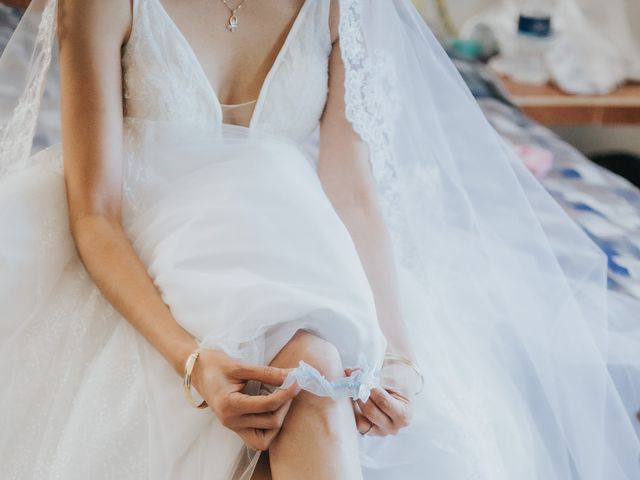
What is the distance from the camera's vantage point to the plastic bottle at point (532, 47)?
9.41 feet

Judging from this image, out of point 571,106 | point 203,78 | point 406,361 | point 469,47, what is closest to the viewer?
point 406,361

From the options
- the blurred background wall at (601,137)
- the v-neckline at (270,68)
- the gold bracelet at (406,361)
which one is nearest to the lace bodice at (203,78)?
the v-neckline at (270,68)

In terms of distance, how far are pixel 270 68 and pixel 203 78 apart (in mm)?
119


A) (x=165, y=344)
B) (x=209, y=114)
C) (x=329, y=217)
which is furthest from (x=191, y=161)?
(x=165, y=344)

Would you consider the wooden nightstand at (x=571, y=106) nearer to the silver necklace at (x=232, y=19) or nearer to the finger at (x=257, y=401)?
the silver necklace at (x=232, y=19)

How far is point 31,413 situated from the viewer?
0.92 metres

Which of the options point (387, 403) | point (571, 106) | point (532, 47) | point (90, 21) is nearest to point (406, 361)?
point (387, 403)

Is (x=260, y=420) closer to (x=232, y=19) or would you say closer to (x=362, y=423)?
(x=362, y=423)

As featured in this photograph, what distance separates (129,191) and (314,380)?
42 cm

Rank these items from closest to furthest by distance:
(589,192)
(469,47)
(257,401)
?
1. (257,401)
2. (589,192)
3. (469,47)

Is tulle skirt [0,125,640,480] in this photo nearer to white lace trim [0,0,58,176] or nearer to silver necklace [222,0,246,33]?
white lace trim [0,0,58,176]

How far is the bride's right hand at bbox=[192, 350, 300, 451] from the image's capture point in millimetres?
835

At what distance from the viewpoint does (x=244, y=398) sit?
838mm

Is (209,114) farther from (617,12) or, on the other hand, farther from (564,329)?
(617,12)
